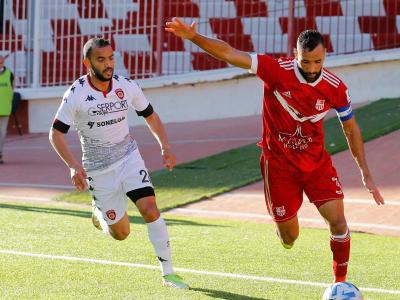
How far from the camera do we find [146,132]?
78.6 feet

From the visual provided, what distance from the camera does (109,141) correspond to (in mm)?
Answer: 9695

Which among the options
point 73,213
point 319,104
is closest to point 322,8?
point 73,213

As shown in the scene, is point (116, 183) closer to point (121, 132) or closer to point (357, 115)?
point (121, 132)

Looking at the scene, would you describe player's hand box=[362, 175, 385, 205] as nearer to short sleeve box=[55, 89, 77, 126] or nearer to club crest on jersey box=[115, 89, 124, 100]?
club crest on jersey box=[115, 89, 124, 100]

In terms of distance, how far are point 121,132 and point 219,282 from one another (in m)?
1.71

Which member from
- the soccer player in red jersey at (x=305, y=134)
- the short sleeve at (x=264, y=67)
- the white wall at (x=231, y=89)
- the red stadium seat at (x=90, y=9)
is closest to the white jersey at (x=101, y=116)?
the soccer player in red jersey at (x=305, y=134)

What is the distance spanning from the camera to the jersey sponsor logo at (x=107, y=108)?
952cm

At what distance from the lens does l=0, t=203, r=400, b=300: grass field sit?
869 centimetres

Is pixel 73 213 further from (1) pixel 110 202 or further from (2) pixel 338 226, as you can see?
(2) pixel 338 226

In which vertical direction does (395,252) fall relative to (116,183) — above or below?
below

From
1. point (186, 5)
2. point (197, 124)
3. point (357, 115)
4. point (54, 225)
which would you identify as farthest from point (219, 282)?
point (186, 5)

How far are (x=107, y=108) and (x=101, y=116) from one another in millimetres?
92

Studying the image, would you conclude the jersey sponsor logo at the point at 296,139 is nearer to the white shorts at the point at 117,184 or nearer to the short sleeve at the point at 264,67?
the short sleeve at the point at 264,67

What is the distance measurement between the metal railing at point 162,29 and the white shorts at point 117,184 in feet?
41.7
